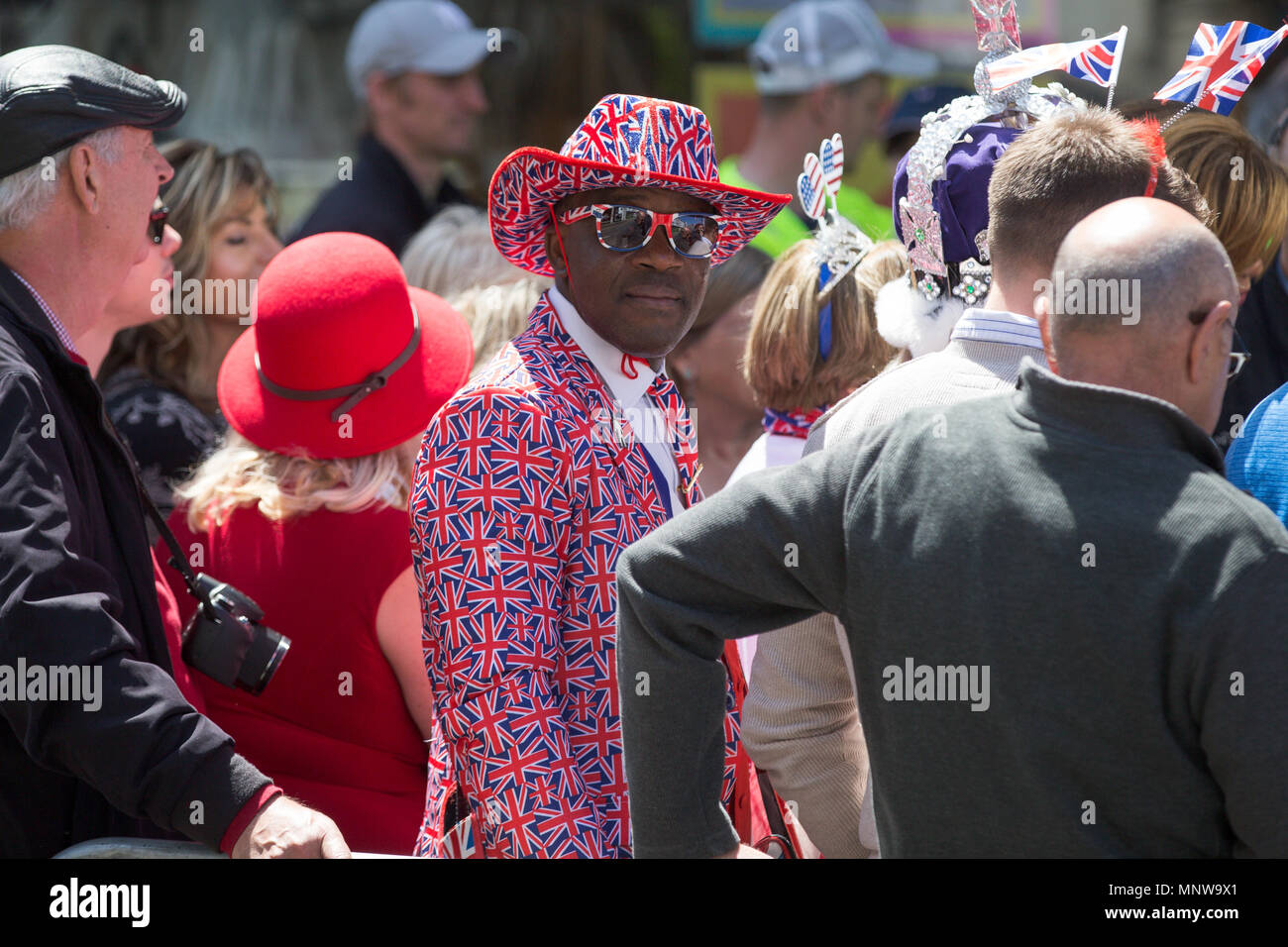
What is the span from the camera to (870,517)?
5.45 ft

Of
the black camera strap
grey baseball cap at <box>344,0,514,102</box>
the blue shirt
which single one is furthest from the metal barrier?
grey baseball cap at <box>344,0,514,102</box>

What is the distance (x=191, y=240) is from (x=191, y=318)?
27cm

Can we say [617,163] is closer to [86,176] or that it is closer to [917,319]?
[917,319]

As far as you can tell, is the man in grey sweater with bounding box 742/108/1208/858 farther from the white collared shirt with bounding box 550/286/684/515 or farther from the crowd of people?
the white collared shirt with bounding box 550/286/684/515

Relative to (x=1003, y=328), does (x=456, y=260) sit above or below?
above

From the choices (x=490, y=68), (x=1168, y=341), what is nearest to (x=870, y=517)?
(x=1168, y=341)

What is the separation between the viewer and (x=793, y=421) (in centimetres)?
315

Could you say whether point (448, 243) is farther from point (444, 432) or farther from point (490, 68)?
point (490, 68)

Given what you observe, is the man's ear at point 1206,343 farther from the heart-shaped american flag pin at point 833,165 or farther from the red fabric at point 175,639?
the red fabric at point 175,639

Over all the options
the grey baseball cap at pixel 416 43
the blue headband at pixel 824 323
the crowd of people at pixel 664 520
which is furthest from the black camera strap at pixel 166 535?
the grey baseball cap at pixel 416 43

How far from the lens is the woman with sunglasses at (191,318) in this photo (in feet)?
11.5

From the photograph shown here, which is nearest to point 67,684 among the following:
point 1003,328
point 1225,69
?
point 1003,328

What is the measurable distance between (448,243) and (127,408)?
0.99 meters

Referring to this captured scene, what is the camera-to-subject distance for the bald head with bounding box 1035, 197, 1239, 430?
158cm
